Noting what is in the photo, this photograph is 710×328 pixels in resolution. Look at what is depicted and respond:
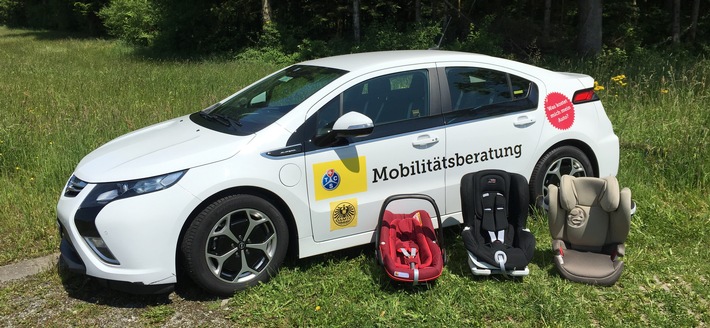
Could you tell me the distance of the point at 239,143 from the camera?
150 inches

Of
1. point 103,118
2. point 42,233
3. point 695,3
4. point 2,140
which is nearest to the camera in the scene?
point 42,233

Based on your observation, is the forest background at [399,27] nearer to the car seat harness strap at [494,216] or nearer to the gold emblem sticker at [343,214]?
the car seat harness strap at [494,216]

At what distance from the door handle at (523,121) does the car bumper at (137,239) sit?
274 cm

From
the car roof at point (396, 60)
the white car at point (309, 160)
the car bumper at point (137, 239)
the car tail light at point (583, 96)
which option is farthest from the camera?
the car tail light at point (583, 96)

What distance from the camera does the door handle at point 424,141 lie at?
4.24 meters

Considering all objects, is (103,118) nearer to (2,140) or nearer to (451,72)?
(2,140)

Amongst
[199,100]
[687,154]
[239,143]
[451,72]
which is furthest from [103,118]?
[687,154]

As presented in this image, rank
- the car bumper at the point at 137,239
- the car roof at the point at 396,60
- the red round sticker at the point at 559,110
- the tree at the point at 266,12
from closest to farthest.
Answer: the car bumper at the point at 137,239 → the car roof at the point at 396,60 → the red round sticker at the point at 559,110 → the tree at the point at 266,12

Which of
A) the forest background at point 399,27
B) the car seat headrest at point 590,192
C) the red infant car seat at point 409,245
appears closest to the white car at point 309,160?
the red infant car seat at point 409,245

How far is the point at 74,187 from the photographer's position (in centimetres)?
386

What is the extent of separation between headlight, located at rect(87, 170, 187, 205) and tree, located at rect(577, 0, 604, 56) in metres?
17.2

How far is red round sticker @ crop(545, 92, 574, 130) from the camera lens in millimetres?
4816

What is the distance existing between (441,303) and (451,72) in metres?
1.92

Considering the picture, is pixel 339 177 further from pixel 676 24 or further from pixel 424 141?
pixel 676 24
